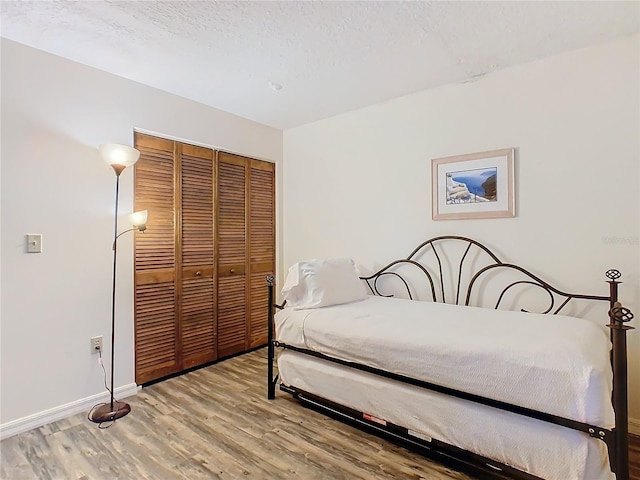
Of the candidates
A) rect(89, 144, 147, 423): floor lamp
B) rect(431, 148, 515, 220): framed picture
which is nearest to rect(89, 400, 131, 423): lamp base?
rect(89, 144, 147, 423): floor lamp

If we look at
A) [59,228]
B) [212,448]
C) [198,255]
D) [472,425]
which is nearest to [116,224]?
[59,228]

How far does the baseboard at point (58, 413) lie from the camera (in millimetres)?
2084

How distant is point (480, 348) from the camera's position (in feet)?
5.39

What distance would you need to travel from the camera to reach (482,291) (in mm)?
2604

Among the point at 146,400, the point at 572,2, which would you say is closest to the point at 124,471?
the point at 146,400

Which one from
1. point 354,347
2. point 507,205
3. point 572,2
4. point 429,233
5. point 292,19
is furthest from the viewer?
Answer: point 429,233

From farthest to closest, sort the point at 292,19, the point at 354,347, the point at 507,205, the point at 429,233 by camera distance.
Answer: the point at 429,233 → the point at 507,205 → the point at 354,347 → the point at 292,19

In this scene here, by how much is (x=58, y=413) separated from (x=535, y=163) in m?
3.58

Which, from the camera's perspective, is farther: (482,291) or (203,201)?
(203,201)

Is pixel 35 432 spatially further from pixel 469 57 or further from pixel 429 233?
pixel 469 57

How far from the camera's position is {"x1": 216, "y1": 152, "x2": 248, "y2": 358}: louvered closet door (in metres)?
3.29

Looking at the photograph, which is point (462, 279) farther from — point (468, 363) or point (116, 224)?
point (116, 224)

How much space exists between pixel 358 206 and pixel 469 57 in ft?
4.81

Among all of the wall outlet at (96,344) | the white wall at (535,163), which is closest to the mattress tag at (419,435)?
the white wall at (535,163)
